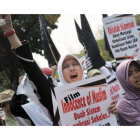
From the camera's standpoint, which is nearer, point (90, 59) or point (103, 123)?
point (103, 123)

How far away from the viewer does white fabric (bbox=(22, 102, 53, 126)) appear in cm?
192

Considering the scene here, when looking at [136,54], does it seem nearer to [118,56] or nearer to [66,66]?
[118,56]

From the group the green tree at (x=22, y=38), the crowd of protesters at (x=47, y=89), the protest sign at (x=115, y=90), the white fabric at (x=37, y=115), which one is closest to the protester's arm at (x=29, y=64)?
the crowd of protesters at (x=47, y=89)

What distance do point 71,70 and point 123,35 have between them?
194 cm

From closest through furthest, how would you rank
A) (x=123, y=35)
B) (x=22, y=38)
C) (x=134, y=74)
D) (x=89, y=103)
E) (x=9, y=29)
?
1. (x=9, y=29)
2. (x=89, y=103)
3. (x=134, y=74)
4. (x=123, y=35)
5. (x=22, y=38)

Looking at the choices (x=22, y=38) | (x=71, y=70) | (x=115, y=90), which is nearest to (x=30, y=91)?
(x=71, y=70)

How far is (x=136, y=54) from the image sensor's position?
369cm

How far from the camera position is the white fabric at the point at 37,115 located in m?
1.92

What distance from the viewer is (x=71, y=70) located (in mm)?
2070

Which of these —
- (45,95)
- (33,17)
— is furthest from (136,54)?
(33,17)

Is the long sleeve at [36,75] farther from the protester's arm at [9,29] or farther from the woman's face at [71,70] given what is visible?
the woman's face at [71,70]

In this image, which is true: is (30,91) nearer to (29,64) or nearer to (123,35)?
(29,64)

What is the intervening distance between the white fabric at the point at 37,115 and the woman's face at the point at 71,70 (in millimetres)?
363

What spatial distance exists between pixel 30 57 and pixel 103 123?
78 cm
